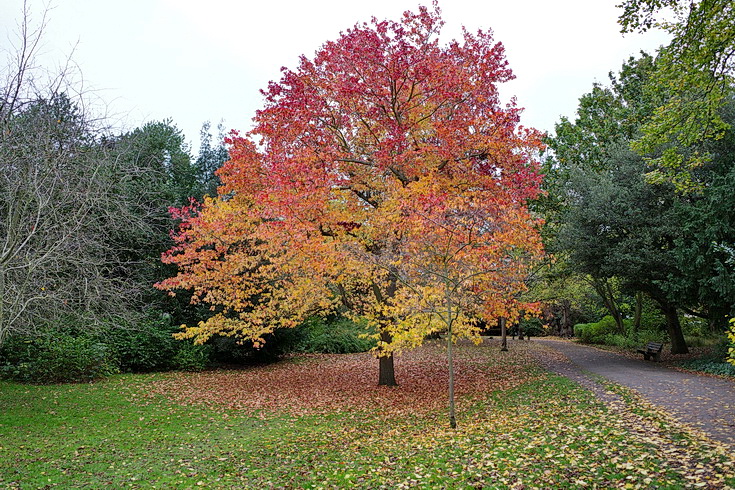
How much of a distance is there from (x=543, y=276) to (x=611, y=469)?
19.0m

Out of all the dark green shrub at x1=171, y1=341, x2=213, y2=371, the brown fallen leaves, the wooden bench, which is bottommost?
the brown fallen leaves

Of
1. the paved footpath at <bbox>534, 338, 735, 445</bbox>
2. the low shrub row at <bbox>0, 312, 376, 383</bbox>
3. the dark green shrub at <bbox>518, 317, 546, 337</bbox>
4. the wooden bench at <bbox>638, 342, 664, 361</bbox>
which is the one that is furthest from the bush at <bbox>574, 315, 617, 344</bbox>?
the low shrub row at <bbox>0, 312, 376, 383</bbox>

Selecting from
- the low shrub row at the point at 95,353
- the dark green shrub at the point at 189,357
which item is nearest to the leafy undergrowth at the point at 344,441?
the low shrub row at the point at 95,353

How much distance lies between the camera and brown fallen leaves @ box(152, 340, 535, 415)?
11.8 m

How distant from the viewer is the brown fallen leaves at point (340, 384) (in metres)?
11.8

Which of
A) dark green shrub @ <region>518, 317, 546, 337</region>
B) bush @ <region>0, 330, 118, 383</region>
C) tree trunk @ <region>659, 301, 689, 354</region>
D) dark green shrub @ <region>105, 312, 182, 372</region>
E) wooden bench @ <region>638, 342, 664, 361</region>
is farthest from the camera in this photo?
dark green shrub @ <region>518, 317, 546, 337</region>

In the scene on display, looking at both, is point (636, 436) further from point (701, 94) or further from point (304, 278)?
point (304, 278)

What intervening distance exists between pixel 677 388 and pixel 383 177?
28.7 ft

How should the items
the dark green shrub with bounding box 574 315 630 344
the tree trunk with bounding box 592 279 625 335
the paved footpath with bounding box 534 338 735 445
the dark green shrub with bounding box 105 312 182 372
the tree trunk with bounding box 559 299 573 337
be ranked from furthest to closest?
the tree trunk with bounding box 559 299 573 337, the dark green shrub with bounding box 574 315 630 344, the tree trunk with bounding box 592 279 625 335, the dark green shrub with bounding box 105 312 182 372, the paved footpath with bounding box 534 338 735 445

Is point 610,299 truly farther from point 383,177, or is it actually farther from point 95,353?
point 95,353

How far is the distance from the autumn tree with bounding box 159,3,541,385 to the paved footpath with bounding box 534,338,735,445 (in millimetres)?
3655

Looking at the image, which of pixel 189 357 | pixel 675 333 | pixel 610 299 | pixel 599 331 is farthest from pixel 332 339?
pixel 599 331

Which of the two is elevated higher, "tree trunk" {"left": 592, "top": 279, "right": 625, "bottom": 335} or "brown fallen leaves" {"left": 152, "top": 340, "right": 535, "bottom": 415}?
"tree trunk" {"left": 592, "top": 279, "right": 625, "bottom": 335}

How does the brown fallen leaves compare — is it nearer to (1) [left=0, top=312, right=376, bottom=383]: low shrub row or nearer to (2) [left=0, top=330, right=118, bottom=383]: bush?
(1) [left=0, top=312, right=376, bottom=383]: low shrub row
